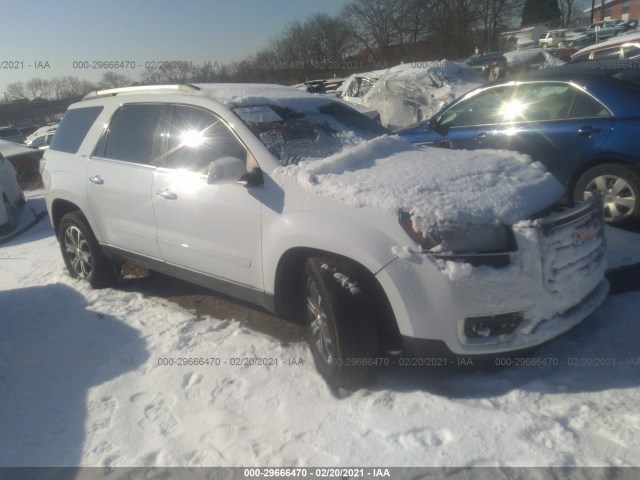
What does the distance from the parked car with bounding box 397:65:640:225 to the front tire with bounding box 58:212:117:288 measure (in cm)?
345

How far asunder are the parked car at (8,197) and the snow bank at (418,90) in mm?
8358

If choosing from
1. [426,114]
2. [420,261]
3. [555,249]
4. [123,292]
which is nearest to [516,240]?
[555,249]

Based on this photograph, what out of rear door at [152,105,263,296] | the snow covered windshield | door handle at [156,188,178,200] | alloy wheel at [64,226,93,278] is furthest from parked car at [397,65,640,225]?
alloy wheel at [64,226,93,278]

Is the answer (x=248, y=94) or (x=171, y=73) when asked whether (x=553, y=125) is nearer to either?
(x=248, y=94)

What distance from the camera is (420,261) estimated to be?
2580 millimetres

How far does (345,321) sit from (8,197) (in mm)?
7243

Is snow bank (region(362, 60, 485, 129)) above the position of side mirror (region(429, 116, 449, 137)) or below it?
above

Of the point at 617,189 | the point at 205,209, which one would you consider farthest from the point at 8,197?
the point at 617,189

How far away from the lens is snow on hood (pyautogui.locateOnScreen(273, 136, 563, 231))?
2682mm

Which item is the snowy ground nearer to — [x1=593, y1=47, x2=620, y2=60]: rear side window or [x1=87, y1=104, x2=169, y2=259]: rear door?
[x1=87, y1=104, x2=169, y2=259]: rear door

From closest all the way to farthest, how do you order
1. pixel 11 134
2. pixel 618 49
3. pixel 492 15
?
1. pixel 618 49
2. pixel 11 134
3. pixel 492 15

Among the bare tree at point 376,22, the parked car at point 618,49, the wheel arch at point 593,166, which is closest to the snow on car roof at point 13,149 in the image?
the wheel arch at point 593,166

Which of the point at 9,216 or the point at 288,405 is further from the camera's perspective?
the point at 9,216

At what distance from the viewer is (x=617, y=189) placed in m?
4.73
